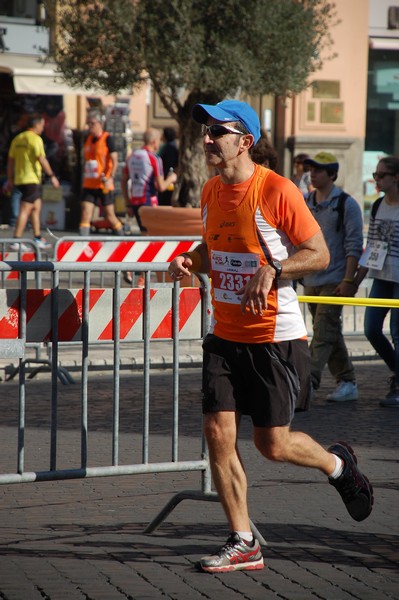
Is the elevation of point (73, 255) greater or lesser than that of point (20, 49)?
lesser

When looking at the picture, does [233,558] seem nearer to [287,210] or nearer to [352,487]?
[352,487]

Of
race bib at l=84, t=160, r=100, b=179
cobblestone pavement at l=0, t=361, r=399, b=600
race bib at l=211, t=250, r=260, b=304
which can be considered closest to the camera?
cobblestone pavement at l=0, t=361, r=399, b=600

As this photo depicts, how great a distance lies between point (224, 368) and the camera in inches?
212

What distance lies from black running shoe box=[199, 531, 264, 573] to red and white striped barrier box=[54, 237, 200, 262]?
262 inches

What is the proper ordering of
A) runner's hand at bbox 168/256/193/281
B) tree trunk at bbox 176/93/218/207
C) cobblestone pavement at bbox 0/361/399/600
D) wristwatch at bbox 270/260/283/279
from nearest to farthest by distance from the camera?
cobblestone pavement at bbox 0/361/399/600, wristwatch at bbox 270/260/283/279, runner's hand at bbox 168/256/193/281, tree trunk at bbox 176/93/218/207

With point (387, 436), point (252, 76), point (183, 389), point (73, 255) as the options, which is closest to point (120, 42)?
point (252, 76)

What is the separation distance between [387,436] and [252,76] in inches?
368

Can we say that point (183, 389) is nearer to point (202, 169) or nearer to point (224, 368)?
point (224, 368)

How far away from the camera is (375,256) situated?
383 inches

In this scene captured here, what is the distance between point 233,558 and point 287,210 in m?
1.40

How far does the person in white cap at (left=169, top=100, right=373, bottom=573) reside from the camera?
5301mm

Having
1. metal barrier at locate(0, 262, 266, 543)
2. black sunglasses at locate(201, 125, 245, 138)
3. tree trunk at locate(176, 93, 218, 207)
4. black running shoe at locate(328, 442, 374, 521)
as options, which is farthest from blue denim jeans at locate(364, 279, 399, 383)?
tree trunk at locate(176, 93, 218, 207)

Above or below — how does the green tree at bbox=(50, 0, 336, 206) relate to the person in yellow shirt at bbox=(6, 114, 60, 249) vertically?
above

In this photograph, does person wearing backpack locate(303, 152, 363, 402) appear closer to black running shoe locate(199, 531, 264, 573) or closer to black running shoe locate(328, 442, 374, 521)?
black running shoe locate(328, 442, 374, 521)
